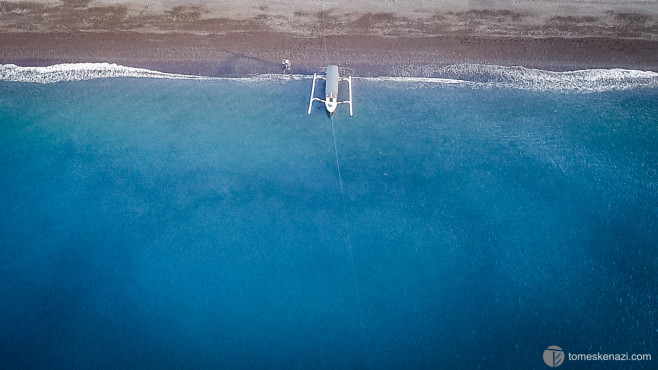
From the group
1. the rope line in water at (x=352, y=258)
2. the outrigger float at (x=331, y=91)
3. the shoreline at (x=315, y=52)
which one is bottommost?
the rope line in water at (x=352, y=258)

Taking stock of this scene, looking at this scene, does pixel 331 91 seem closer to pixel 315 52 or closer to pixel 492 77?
pixel 315 52

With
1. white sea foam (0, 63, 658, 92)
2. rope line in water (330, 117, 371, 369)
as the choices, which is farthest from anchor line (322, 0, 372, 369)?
white sea foam (0, 63, 658, 92)

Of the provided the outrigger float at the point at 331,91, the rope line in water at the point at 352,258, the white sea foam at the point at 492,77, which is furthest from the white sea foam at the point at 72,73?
the rope line in water at the point at 352,258

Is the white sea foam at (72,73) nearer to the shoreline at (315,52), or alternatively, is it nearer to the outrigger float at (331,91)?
the shoreline at (315,52)

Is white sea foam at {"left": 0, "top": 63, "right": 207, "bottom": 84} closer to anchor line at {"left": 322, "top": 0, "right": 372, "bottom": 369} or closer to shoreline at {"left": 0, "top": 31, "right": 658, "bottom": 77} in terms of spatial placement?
shoreline at {"left": 0, "top": 31, "right": 658, "bottom": 77}

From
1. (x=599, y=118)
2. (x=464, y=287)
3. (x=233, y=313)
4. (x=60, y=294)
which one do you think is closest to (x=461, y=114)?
(x=599, y=118)

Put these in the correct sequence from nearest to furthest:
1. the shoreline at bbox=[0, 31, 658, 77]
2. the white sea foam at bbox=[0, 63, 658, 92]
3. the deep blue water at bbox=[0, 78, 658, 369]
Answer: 1. the deep blue water at bbox=[0, 78, 658, 369]
2. the white sea foam at bbox=[0, 63, 658, 92]
3. the shoreline at bbox=[0, 31, 658, 77]

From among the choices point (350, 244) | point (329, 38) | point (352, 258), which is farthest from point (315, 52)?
point (352, 258)
